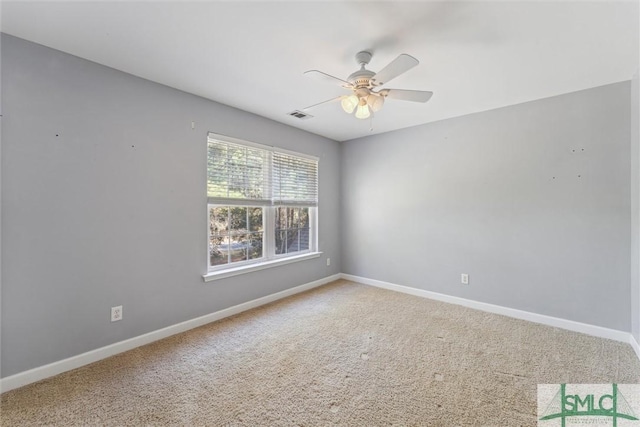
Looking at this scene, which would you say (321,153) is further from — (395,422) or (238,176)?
(395,422)

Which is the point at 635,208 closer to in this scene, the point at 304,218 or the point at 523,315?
the point at 523,315

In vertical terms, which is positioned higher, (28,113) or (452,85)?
(452,85)

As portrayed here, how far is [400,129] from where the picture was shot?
13.3 feet

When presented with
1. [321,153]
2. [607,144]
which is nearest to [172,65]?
[321,153]

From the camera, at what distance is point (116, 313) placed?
2.36m

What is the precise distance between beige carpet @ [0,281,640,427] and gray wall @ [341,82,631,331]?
0.49 metres

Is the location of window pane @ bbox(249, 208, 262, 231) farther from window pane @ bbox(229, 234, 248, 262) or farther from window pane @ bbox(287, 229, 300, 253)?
window pane @ bbox(287, 229, 300, 253)

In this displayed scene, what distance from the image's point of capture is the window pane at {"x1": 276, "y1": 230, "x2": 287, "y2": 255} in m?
3.88

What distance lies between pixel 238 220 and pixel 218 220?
265 millimetres

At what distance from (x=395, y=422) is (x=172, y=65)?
3.08 meters

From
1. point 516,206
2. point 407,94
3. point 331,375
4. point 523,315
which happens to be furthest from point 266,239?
point 523,315

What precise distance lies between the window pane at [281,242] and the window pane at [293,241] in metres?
0.07

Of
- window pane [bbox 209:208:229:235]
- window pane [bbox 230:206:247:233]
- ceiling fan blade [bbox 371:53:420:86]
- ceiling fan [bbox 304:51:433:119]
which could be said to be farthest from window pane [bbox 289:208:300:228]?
ceiling fan blade [bbox 371:53:420:86]

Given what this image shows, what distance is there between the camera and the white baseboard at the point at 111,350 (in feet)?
6.32
